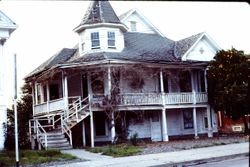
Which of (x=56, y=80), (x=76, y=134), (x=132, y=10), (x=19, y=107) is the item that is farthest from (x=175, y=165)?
(x=19, y=107)

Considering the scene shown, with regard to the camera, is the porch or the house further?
the porch

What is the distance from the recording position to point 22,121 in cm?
3316

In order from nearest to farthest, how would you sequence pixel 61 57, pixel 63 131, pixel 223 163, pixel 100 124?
pixel 223 163 → pixel 63 131 → pixel 100 124 → pixel 61 57

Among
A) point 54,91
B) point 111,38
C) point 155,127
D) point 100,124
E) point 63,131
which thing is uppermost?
point 111,38

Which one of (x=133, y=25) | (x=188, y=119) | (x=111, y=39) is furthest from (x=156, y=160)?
(x=133, y=25)

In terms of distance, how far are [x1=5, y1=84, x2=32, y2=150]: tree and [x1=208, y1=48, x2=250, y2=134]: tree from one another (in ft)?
43.7

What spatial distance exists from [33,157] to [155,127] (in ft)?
41.1

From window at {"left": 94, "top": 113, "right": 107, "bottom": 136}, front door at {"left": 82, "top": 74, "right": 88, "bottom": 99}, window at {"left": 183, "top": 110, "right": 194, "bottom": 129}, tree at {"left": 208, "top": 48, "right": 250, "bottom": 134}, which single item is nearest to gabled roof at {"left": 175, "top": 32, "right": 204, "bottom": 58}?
tree at {"left": 208, "top": 48, "right": 250, "bottom": 134}

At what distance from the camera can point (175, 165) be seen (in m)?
14.7

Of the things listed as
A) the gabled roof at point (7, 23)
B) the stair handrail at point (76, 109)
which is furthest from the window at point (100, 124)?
the gabled roof at point (7, 23)

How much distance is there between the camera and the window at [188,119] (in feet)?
99.0

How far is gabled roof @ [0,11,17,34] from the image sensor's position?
22031 mm

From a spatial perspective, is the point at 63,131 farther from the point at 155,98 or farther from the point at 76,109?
the point at 155,98

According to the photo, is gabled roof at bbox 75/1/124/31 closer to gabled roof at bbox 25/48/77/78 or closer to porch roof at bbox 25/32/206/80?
porch roof at bbox 25/32/206/80
